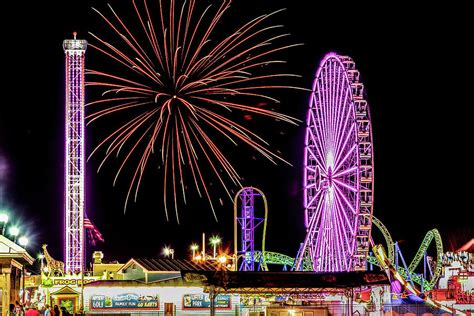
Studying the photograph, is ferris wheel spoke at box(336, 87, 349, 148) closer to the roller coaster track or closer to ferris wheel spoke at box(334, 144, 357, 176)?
ferris wheel spoke at box(334, 144, 357, 176)

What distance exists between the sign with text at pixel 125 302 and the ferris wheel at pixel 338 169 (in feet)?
34.6

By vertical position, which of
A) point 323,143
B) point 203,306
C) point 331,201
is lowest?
point 203,306

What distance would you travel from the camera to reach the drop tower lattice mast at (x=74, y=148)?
7550 cm

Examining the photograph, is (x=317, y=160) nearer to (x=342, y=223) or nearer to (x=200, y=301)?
(x=342, y=223)

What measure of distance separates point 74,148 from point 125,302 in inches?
952

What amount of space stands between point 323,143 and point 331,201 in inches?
165

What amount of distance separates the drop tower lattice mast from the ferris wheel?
2490 centimetres

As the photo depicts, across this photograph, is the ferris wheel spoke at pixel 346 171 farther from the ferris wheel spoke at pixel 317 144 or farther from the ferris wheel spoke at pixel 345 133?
the ferris wheel spoke at pixel 317 144

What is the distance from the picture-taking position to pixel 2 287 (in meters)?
30.6

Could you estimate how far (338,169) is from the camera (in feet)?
168

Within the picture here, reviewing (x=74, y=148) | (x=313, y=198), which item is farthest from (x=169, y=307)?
(x=74, y=148)

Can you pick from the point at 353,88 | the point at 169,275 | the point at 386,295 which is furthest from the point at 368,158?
the point at 169,275

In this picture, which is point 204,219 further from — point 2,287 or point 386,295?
point 2,287

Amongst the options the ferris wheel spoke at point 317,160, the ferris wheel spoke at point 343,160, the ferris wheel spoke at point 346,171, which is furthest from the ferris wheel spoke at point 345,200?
the ferris wheel spoke at point 317,160
